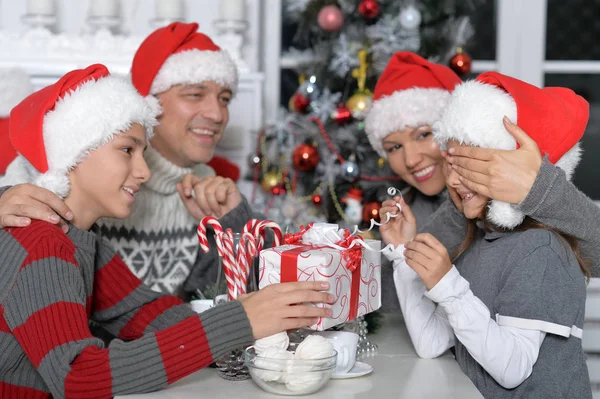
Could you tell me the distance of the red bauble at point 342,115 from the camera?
10.5 feet

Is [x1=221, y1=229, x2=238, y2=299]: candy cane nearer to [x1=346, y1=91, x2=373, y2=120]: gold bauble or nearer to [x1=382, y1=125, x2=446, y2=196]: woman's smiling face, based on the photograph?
[x1=382, y1=125, x2=446, y2=196]: woman's smiling face

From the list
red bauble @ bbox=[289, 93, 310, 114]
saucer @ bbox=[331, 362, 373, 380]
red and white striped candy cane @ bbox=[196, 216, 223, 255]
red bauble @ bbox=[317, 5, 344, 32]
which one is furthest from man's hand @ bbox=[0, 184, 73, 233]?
red bauble @ bbox=[317, 5, 344, 32]

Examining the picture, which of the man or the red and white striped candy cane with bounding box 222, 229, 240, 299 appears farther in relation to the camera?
the man

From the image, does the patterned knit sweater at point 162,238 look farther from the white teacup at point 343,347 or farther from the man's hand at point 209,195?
the white teacup at point 343,347

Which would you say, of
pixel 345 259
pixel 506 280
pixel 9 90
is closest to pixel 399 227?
pixel 506 280

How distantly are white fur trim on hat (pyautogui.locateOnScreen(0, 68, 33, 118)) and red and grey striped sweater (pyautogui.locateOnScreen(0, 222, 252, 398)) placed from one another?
1238 millimetres

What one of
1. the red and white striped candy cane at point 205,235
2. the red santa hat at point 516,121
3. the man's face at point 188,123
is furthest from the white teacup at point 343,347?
the man's face at point 188,123

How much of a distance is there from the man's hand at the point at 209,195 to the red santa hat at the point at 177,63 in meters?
0.37

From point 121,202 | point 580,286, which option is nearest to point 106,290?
point 121,202

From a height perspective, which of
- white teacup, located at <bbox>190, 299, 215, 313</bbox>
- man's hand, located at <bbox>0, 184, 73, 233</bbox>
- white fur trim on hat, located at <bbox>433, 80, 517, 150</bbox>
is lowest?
white teacup, located at <bbox>190, 299, 215, 313</bbox>

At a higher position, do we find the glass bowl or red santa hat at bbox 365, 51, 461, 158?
red santa hat at bbox 365, 51, 461, 158

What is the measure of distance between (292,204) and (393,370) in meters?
1.55

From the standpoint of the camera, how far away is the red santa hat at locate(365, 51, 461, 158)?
8.69 feet

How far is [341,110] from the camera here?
3199mm
